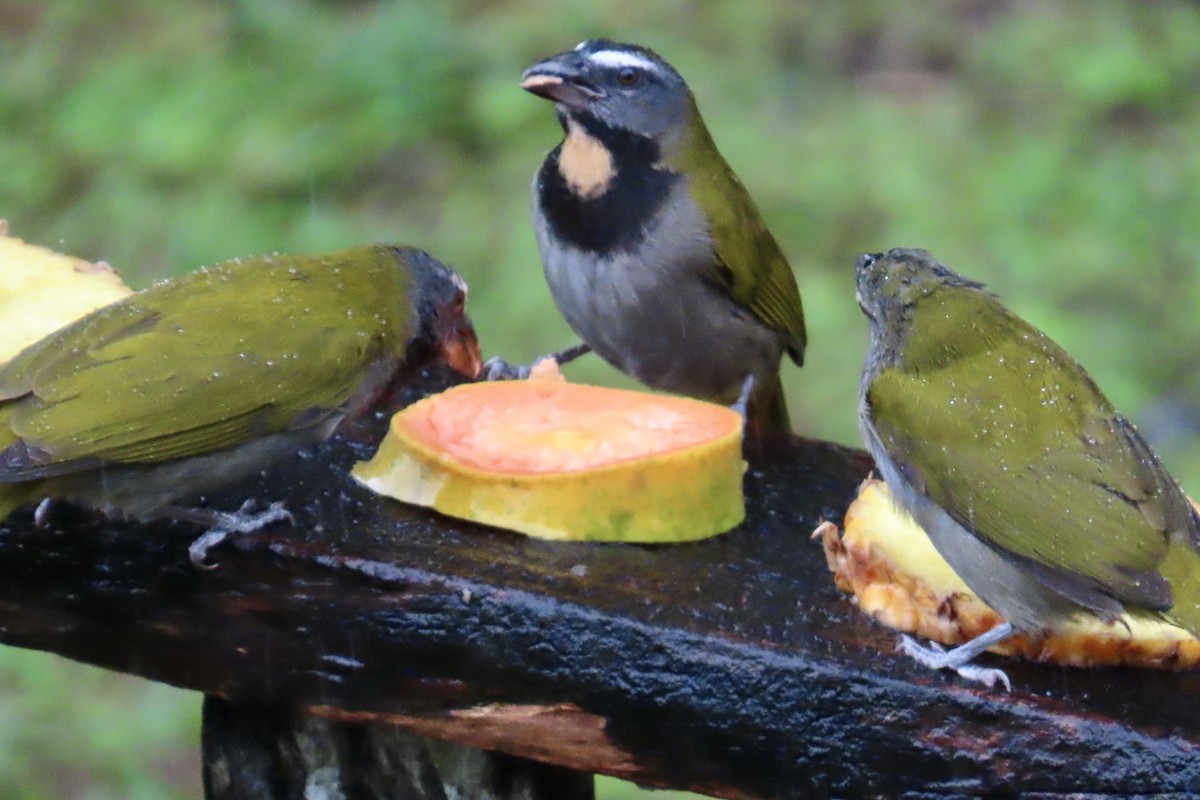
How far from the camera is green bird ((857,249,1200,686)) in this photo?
2699 millimetres

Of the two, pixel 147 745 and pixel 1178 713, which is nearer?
pixel 1178 713

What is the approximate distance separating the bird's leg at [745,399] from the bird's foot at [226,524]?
1.34 metres

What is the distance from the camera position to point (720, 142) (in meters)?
6.90

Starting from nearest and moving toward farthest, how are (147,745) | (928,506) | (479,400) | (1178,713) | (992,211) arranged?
1. (1178,713)
2. (928,506)
3. (479,400)
4. (147,745)
5. (992,211)

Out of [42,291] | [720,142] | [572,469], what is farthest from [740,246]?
[720,142]

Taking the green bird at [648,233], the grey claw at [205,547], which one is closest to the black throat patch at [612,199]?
the green bird at [648,233]

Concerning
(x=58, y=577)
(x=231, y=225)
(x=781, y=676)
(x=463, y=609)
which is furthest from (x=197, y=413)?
(x=231, y=225)

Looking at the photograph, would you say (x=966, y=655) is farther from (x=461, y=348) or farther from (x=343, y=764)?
(x=461, y=348)

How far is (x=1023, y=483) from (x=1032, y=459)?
0.05 metres

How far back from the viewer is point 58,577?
3047mm

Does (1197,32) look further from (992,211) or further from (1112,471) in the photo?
(1112,471)

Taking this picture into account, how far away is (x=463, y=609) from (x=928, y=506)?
29.7 inches

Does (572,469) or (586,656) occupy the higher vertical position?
(572,469)

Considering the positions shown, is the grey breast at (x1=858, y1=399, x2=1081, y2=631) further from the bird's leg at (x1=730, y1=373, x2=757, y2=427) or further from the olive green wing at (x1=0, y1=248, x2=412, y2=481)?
the bird's leg at (x1=730, y1=373, x2=757, y2=427)
